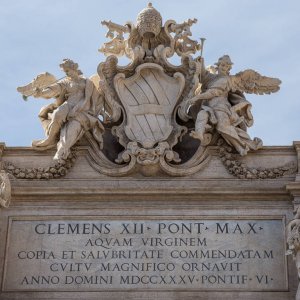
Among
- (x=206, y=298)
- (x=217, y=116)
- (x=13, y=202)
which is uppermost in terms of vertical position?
(x=217, y=116)

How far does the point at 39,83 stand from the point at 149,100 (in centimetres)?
171

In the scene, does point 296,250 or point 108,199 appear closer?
point 296,250

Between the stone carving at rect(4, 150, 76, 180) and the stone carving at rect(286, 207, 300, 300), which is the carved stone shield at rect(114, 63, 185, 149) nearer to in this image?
the stone carving at rect(4, 150, 76, 180)

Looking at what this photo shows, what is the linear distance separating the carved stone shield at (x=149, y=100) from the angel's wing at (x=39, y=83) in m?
1.01

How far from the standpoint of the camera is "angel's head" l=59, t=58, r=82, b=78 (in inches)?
803

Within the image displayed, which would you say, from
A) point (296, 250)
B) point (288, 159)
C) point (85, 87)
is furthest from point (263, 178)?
point (85, 87)

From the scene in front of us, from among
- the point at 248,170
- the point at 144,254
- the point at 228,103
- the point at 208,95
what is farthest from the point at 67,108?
the point at 248,170

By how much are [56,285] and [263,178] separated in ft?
11.1

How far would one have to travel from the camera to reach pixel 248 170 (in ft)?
64.7

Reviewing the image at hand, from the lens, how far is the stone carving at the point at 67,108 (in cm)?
1988

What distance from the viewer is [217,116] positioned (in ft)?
65.1

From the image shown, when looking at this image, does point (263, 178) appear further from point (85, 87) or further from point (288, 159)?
point (85, 87)

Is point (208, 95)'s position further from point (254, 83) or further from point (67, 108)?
point (67, 108)

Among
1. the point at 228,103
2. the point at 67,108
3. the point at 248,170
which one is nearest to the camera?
the point at 248,170
